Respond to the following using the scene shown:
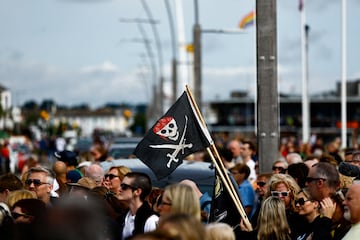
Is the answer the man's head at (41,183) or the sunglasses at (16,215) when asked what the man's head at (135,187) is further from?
the man's head at (41,183)

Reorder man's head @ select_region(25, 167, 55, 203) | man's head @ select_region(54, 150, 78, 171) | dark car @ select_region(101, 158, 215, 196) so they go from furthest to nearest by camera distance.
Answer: man's head @ select_region(54, 150, 78, 171) < dark car @ select_region(101, 158, 215, 196) < man's head @ select_region(25, 167, 55, 203)

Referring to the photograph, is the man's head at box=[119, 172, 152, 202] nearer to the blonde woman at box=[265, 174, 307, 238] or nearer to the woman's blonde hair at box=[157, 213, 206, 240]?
the blonde woman at box=[265, 174, 307, 238]

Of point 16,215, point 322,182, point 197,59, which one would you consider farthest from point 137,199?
point 197,59

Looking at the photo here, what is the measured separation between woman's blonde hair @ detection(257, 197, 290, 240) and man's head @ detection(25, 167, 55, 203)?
2.35 meters

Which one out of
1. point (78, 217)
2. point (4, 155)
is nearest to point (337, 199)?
point (78, 217)

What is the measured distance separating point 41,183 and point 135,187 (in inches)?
72.4

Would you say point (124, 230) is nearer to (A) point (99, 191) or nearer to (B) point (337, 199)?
(A) point (99, 191)

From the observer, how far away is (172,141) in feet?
28.1

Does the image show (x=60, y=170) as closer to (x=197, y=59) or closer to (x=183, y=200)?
(x=183, y=200)

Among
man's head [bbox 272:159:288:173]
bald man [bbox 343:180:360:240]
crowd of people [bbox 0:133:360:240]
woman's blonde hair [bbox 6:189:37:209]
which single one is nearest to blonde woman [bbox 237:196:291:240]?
crowd of people [bbox 0:133:360:240]

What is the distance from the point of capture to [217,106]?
122 meters

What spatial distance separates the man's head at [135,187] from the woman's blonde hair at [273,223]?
92cm

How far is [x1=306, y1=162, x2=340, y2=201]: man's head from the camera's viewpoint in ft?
27.8

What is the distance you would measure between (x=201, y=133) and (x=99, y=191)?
119 cm
